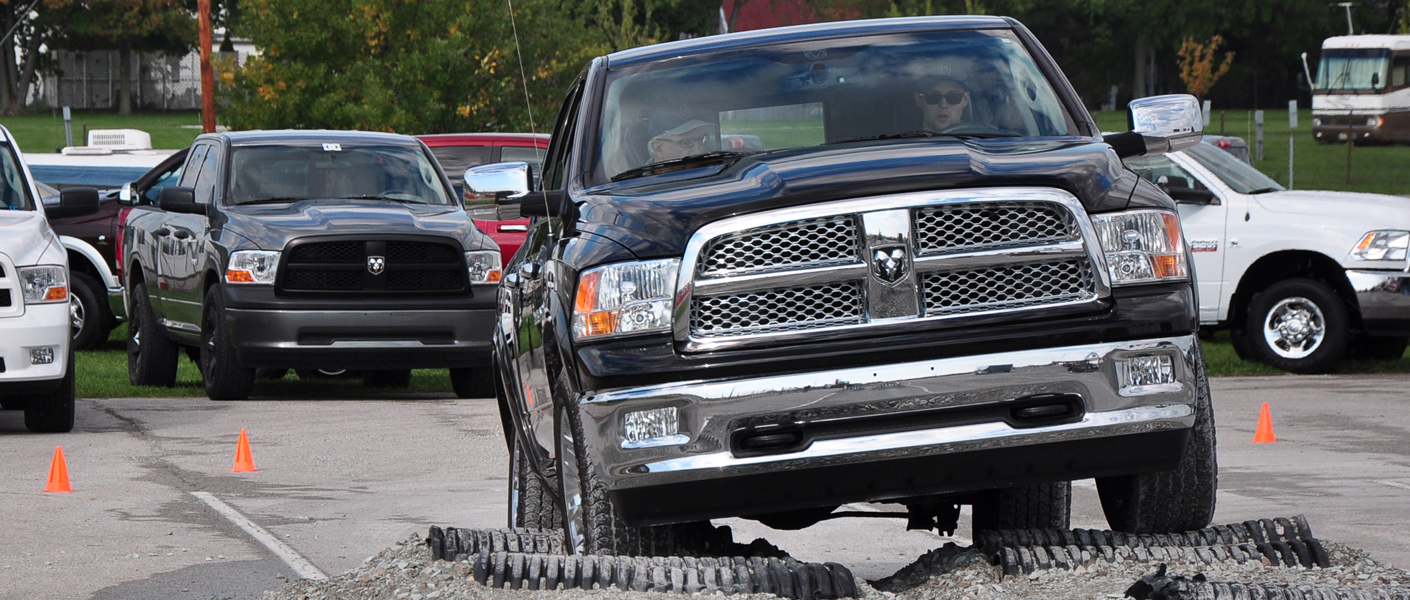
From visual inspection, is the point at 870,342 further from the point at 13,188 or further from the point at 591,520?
the point at 13,188

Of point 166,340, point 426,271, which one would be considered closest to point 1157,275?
point 426,271

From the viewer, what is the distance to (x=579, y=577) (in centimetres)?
494

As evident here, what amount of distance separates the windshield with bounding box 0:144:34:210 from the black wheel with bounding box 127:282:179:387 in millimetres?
3028

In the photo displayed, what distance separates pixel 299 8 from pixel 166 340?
506 inches

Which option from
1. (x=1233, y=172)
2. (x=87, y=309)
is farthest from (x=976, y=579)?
(x=87, y=309)

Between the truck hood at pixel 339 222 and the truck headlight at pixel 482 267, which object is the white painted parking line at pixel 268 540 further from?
the truck headlight at pixel 482 267

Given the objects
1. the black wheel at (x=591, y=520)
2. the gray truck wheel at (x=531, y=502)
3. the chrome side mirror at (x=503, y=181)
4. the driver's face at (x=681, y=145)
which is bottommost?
the gray truck wheel at (x=531, y=502)

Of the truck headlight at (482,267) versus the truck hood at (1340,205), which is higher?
the truck hood at (1340,205)

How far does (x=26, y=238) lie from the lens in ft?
39.1

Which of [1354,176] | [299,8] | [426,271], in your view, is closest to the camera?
[426,271]

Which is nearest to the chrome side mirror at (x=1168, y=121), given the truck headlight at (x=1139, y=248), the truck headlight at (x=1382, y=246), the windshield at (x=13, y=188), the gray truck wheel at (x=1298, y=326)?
the truck headlight at (x=1139, y=248)

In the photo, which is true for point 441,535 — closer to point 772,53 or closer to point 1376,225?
point 772,53

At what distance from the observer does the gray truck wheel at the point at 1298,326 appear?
15.4 metres

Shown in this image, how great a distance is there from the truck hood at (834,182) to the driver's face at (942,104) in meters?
0.65
